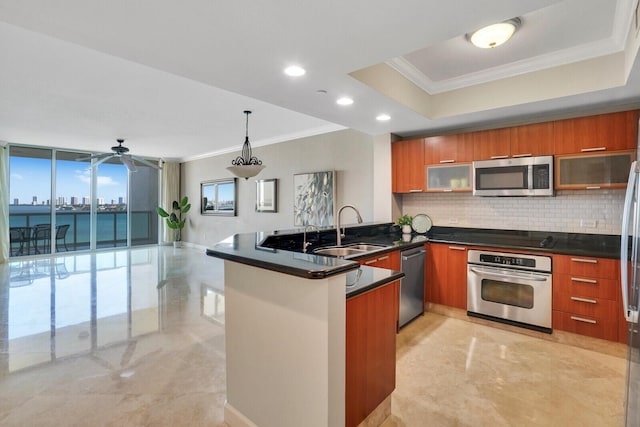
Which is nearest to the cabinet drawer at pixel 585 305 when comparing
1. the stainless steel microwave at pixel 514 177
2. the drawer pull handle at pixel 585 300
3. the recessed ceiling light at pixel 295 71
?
the drawer pull handle at pixel 585 300

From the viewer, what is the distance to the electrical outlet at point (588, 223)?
330 cm

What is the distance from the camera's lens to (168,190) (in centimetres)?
937

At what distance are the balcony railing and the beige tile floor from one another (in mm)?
4426

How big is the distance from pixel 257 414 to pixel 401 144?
12.1ft

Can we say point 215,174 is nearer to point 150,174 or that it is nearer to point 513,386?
point 150,174

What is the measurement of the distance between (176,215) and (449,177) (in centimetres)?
818

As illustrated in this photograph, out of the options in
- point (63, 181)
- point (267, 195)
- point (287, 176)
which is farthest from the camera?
point (63, 181)

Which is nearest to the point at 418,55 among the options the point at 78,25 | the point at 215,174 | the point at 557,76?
the point at 557,76

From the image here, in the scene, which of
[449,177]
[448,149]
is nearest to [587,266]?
[449,177]

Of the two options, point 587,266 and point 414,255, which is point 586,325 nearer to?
point 587,266

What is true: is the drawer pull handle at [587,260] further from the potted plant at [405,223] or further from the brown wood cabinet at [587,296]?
the potted plant at [405,223]

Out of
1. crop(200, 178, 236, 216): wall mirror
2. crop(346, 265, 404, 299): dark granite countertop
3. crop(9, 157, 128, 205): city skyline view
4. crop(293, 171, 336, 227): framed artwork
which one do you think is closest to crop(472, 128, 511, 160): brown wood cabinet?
crop(293, 171, 336, 227): framed artwork

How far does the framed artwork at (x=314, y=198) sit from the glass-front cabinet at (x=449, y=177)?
171cm

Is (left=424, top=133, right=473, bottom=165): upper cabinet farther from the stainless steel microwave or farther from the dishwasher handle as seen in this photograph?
the dishwasher handle
